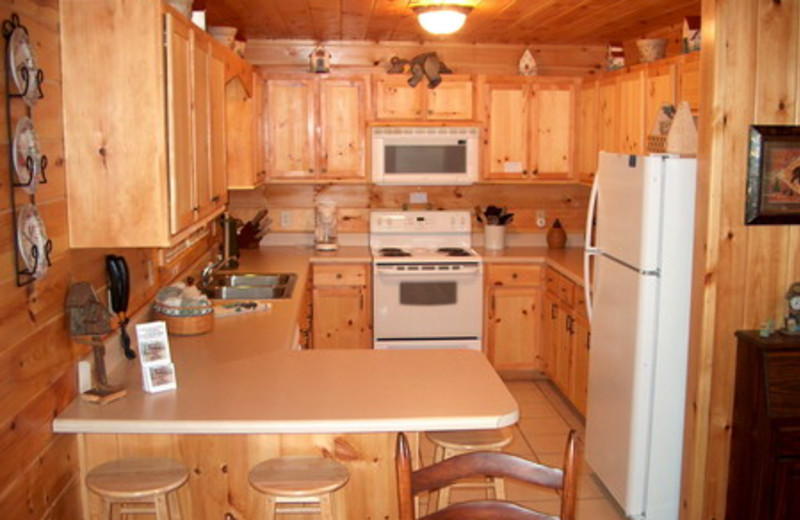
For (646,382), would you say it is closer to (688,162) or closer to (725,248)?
(725,248)

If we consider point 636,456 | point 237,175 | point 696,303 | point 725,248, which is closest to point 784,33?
point 725,248

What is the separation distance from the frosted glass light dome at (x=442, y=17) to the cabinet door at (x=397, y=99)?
1.41 metres

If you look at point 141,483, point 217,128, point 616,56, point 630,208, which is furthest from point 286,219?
point 141,483

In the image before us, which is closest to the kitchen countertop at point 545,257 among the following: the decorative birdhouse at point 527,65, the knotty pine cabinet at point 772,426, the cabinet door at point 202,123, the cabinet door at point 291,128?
the decorative birdhouse at point 527,65

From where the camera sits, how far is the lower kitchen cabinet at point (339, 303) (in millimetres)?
5395

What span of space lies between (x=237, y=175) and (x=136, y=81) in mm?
2082

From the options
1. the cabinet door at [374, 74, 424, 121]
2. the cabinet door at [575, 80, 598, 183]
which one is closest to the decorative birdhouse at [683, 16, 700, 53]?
the cabinet door at [575, 80, 598, 183]

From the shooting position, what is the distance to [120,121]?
2.40 meters

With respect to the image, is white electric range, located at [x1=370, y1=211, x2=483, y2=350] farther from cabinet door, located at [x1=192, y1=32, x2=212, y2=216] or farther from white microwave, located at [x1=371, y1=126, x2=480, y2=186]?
cabinet door, located at [x1=192, y1=32, x2=212, y2=216]

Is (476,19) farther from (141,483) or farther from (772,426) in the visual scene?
(141,483)

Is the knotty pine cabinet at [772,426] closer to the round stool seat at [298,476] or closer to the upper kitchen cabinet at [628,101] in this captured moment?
the upper kitchen cabinet at [628,101]

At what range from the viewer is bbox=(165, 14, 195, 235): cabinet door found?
2.51m

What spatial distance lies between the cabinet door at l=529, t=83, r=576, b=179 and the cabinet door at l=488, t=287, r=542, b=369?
2.81 ft

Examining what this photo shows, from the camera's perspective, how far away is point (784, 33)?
118 inches
